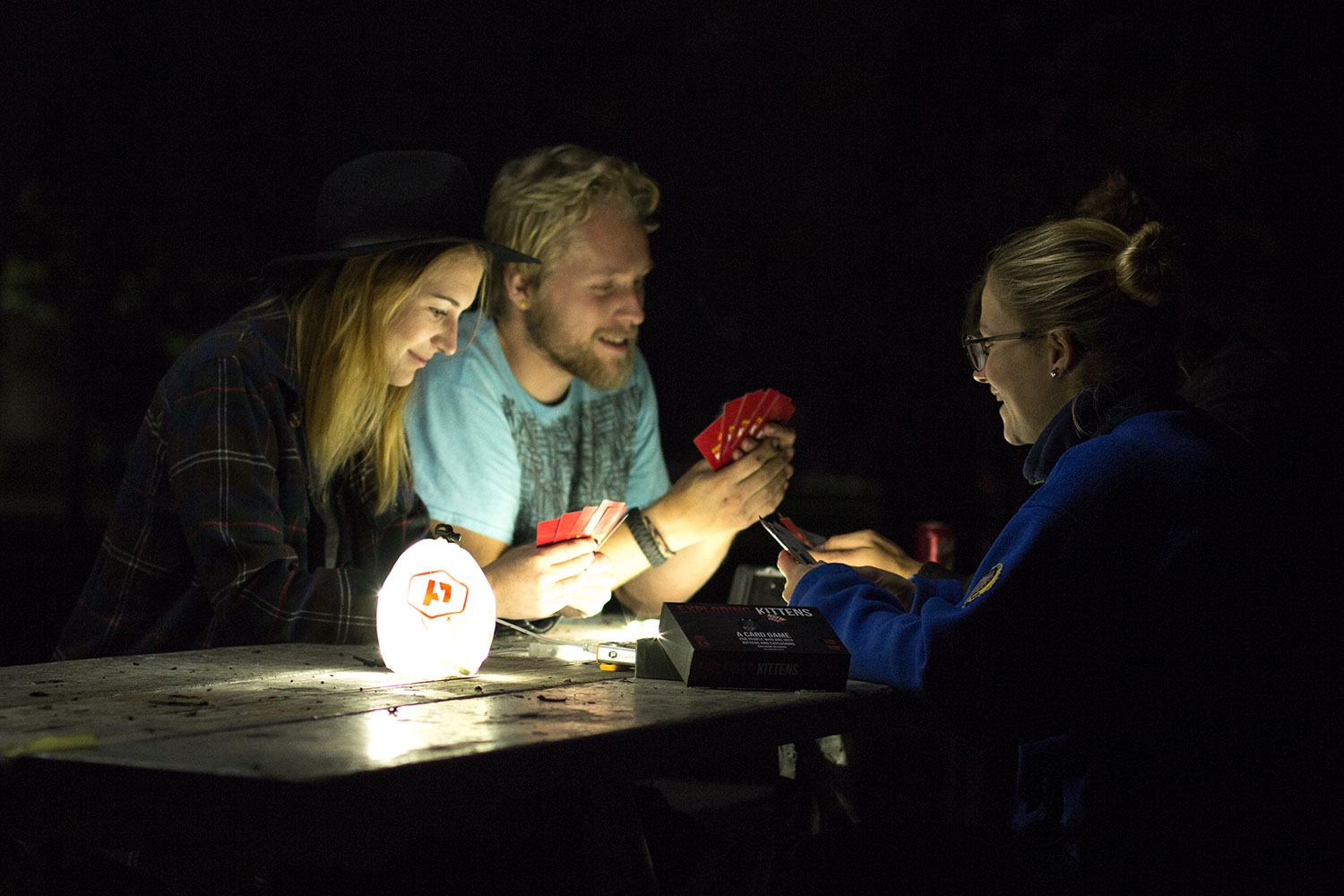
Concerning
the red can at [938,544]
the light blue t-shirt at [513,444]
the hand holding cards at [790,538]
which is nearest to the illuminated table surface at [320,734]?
the hand holding cards at [790,538]

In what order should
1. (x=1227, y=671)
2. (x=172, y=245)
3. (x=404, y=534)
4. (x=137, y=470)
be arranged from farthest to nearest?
(x=172, y=245), (x=404, y=534), (x=137, y=470), (x=1227, y=671)

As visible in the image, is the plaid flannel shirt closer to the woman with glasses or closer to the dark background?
the woman with glasses

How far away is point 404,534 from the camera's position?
9.37 feet

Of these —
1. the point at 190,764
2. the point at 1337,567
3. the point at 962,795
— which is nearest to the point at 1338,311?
the point at 1337,567

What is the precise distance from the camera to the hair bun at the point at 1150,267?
2.00 m

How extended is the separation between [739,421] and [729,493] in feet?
0.64

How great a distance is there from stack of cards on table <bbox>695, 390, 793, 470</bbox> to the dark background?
159 centimetres

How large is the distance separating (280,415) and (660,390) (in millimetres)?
3231

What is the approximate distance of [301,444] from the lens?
Result: 258 centimetres

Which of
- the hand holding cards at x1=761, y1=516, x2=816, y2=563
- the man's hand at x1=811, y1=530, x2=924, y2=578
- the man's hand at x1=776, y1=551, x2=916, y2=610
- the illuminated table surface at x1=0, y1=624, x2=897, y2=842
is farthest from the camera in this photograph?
the man's hand at x1=811, y1=530, x2=924, y2=578

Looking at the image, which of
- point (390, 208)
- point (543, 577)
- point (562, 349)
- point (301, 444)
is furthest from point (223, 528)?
point (562, 349)

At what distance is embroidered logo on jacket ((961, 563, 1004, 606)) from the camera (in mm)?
1746

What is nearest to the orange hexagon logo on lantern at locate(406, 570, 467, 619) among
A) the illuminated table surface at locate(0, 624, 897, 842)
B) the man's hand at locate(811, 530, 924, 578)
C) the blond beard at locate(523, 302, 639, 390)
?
the illuminated table surface at locate(0, 624, 897, 842)

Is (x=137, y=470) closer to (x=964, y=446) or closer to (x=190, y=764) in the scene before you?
(x=190, y=764)
